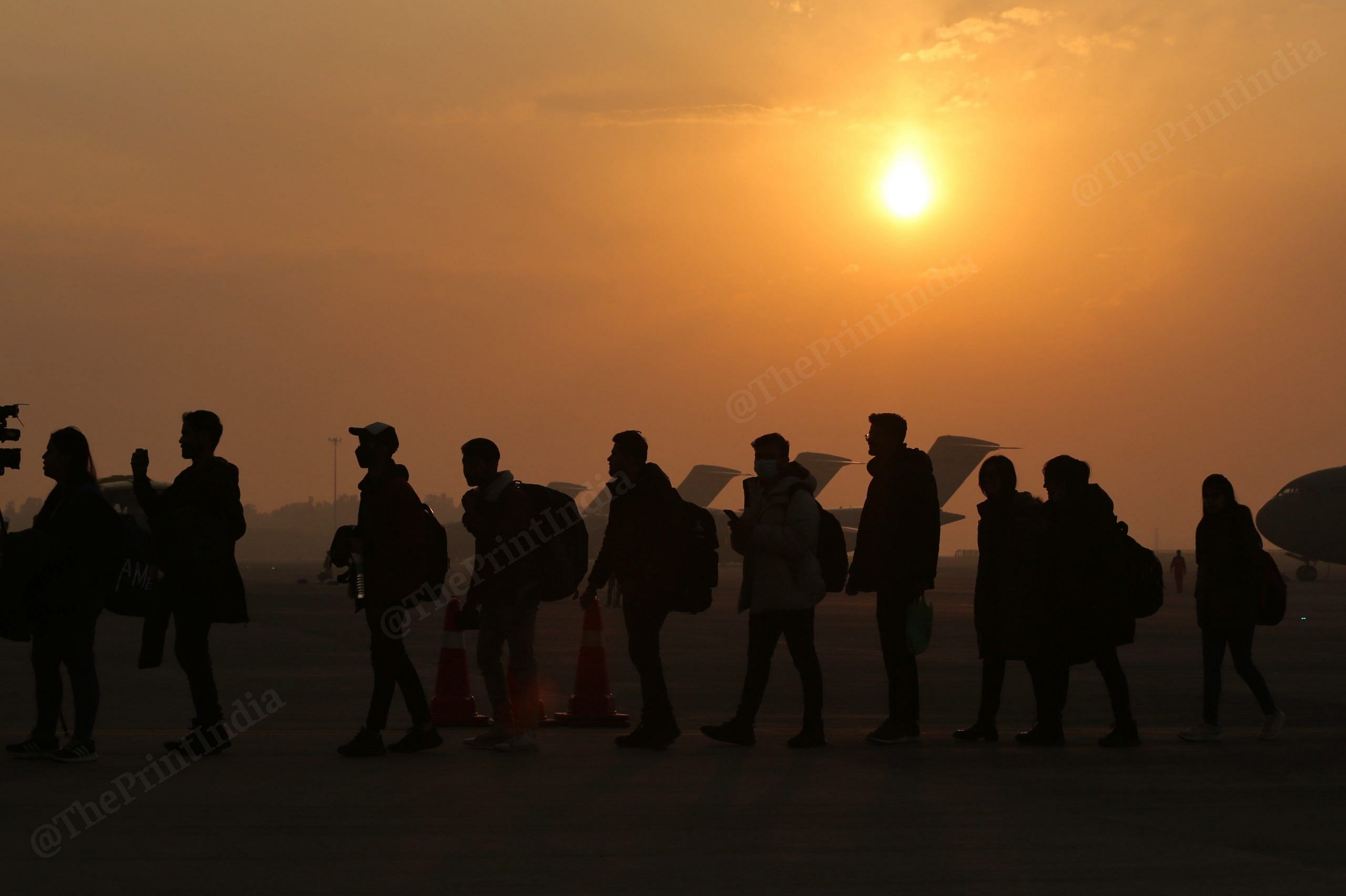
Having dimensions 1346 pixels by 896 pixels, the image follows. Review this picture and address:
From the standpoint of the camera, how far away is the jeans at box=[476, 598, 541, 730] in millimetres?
8273

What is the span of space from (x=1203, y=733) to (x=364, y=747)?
5.31 metres

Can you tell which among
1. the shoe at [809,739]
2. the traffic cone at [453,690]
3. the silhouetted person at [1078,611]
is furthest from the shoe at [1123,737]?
the traffic cone at [453,690]

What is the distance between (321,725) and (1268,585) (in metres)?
6.38

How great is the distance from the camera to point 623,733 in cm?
954

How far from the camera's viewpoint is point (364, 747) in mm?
7914

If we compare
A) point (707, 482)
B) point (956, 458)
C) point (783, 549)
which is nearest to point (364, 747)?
point (783, 549)

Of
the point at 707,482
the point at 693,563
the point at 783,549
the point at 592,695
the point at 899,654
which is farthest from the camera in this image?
the point at 707,482

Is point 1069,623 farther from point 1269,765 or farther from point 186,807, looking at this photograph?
point 186,807

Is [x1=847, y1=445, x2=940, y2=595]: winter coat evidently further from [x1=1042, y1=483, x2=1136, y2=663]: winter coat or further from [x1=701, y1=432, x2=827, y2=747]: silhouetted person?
[x1=1042, y1=483, x2=1136, y2=663]: winter coat

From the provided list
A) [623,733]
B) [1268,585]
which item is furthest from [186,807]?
[1268,585]

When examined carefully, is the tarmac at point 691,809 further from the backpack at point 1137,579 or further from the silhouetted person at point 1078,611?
the backpack at point 1137,579

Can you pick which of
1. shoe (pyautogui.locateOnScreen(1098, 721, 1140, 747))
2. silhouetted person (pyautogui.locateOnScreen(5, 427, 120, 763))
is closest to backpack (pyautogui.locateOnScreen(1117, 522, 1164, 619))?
shoe (pyautogui.locateOnScreen(1098, 721, 1140, 747))

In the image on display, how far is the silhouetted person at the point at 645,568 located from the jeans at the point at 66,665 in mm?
2800

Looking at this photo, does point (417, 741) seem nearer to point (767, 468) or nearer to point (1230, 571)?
point (767, 468)
